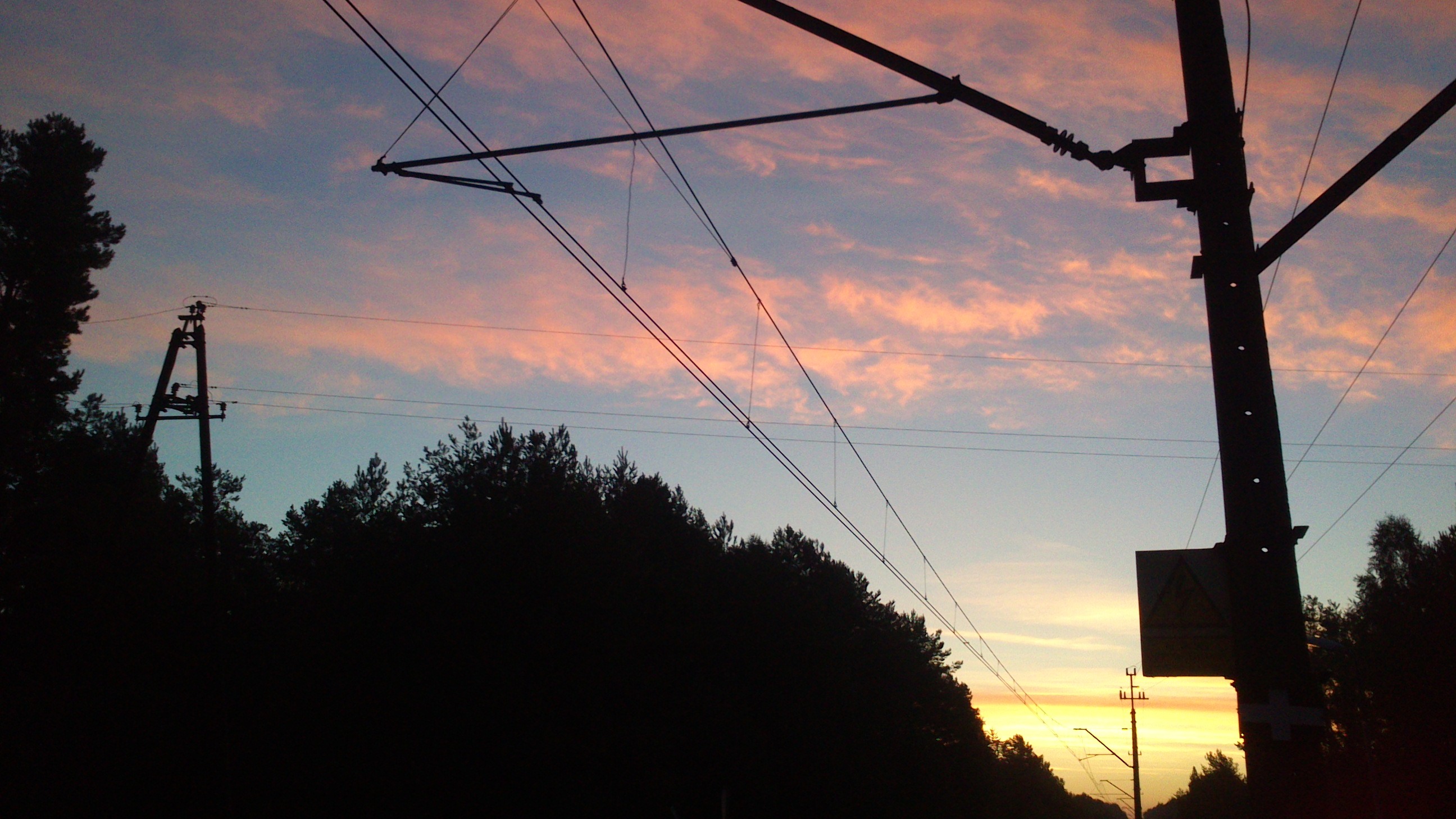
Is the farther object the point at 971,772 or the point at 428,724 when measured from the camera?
the point at 971,772

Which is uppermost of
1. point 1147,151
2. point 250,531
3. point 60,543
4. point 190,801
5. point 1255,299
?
point 250,531

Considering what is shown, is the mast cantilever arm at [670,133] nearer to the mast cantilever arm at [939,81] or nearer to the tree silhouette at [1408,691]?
the mast cantilever arm at [939,81]

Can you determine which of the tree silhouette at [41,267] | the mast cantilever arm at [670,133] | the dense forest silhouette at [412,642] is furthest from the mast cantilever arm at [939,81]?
the tree silhouette at [41,267]

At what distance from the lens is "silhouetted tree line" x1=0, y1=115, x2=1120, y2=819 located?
102 ft

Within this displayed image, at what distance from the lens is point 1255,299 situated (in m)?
6.14

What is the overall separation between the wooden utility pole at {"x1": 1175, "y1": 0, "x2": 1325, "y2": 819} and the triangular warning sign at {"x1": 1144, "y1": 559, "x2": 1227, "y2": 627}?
38cm

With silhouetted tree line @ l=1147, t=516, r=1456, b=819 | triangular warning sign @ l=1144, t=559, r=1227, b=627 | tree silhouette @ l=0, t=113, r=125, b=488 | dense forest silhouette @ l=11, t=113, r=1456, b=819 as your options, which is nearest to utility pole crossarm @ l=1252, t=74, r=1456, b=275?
triangular warning sign @ l=1144, t=559, r=1227, b=627

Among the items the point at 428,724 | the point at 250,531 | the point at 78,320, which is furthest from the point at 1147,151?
the point at 250,531

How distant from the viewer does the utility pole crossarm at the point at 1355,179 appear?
17.9 feet

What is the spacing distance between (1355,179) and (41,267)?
42484 mm

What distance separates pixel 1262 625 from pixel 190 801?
34.1m

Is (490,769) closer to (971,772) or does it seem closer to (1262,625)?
(1262,625)

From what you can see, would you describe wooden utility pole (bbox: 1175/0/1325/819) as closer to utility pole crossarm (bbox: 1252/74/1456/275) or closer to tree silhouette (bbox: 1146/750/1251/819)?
utility pole crossarm (bbox: 1252/74/1456/275)

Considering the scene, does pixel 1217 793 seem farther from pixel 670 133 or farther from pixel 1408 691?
pixel 670 133
